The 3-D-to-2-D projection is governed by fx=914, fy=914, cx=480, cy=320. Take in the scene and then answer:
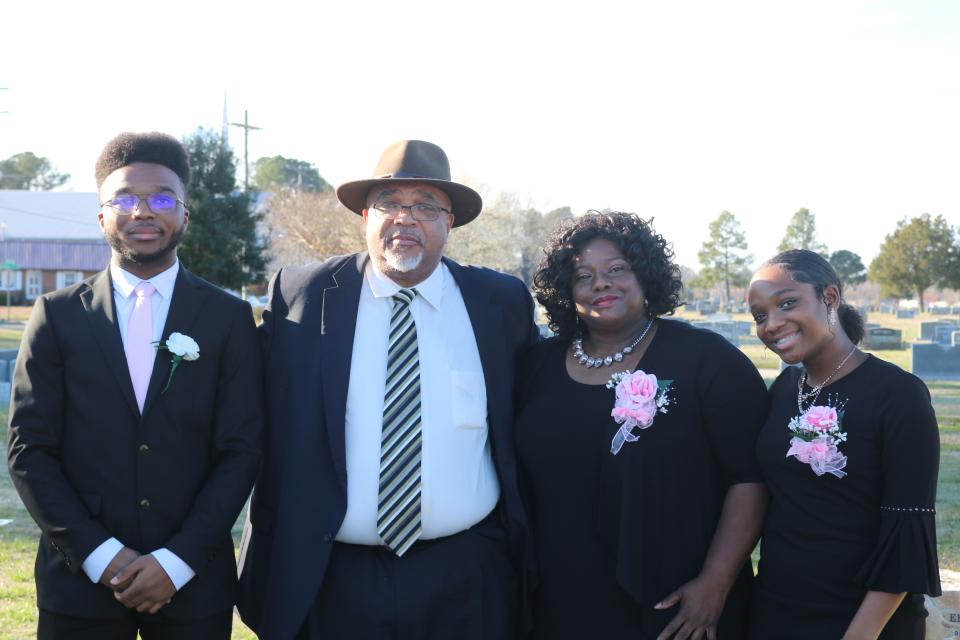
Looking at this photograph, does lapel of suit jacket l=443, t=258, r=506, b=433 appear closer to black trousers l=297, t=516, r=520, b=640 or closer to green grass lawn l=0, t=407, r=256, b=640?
black trousers l=297, t=516, r=520, b=640

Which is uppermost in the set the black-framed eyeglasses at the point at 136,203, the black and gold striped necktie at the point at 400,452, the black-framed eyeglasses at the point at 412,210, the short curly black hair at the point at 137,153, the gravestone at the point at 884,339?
the short curly black hair at the point at 137,153

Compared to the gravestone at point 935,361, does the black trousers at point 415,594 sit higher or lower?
higher

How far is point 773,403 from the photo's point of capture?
3.59 m

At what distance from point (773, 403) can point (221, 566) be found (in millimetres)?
2212

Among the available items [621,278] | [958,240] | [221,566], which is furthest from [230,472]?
[958,240]

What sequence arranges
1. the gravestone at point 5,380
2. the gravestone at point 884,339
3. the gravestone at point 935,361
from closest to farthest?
the gravestone at point 5,380 → the gravestone at point 935,361 → the gravestone at point 884,339

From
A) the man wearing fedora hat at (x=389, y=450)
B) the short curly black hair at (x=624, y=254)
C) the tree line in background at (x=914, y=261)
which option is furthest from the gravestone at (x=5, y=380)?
the tree line in background at (x=914, y=261)

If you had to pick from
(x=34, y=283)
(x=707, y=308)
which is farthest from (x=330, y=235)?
(x=707, y=308)

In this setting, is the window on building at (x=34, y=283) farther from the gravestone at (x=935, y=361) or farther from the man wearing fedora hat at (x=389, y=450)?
the man wearing fedora hat at (x=389, y=450)

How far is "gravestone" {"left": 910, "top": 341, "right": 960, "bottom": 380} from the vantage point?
67.9ft

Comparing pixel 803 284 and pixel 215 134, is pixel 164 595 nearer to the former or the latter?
pixel 803 284

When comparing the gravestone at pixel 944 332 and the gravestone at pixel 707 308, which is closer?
the gravestone at pixel 944 332

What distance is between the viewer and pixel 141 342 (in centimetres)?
335

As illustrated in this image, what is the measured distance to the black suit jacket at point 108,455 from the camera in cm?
318
